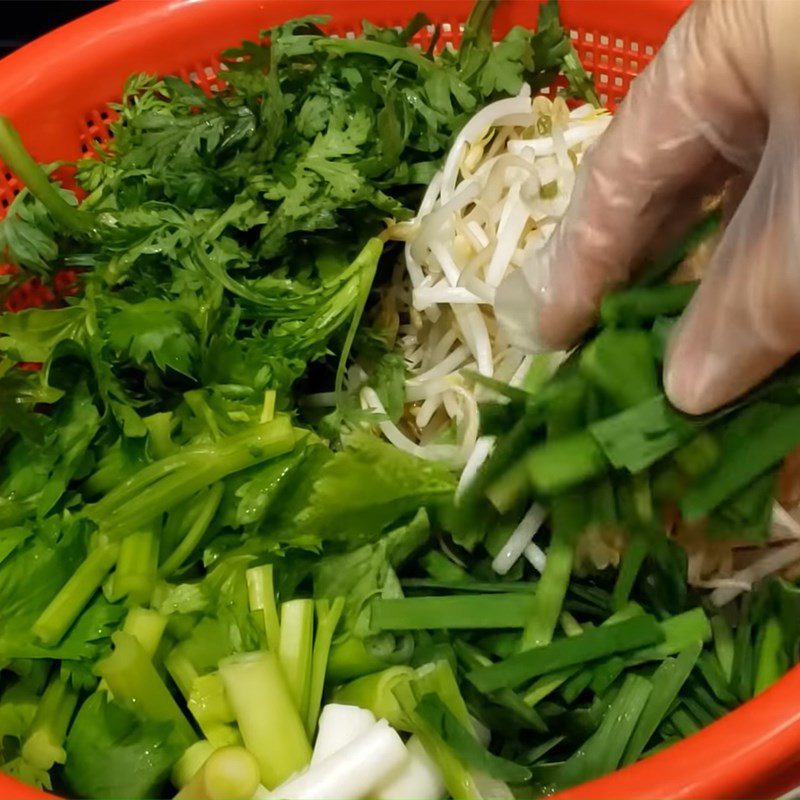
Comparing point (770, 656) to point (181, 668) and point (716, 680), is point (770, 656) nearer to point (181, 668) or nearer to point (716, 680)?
point (716, 680)

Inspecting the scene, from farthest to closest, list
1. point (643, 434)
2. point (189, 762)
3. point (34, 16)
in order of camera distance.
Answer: point (34, 16) < point (189, 762) < point (643, 434)

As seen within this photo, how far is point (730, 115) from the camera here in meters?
0.79

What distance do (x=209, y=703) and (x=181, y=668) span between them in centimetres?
5

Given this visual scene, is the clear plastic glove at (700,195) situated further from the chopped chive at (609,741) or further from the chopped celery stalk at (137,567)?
the chopped celery stalk at (137,567)

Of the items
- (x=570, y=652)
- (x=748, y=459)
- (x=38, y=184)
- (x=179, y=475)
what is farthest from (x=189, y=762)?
(x=38, y=184)

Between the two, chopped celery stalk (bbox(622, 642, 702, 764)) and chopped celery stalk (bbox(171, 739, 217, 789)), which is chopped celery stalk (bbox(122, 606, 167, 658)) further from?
chopped celery stalk (bbox(622, 642, 702, 764))

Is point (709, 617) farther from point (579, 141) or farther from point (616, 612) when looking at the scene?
point (579, 141)

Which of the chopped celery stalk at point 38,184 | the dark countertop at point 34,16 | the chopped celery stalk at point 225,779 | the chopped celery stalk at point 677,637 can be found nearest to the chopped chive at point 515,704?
the chopped celery stalk at point 677,637

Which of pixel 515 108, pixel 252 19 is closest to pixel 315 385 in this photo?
pixel 515 108

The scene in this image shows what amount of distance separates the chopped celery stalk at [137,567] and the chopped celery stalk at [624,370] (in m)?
0.49

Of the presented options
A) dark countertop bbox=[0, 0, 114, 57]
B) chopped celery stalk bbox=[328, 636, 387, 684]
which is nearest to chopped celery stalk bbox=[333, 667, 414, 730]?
chopped celery stalk bbox=[328, 636, 387, 684]

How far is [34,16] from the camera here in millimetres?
1699

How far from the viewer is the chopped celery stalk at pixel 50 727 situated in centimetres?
91

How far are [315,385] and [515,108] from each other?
0.47 metres
